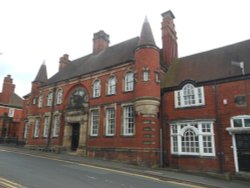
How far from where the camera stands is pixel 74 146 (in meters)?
24.3

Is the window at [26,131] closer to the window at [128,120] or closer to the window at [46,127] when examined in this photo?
the window at [46,127]

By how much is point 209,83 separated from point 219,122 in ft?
10.4

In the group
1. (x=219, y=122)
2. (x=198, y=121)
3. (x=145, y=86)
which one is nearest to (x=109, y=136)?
(x=145, y=86)

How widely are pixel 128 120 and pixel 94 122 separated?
436 cm

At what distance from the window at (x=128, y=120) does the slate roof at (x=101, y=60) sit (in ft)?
15.5

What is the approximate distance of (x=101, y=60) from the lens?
84.7 ft

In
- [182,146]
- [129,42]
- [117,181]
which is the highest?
[129,42]

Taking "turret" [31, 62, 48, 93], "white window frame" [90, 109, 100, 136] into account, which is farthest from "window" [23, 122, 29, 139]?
"white window frame" [90, 109, 100, 136]

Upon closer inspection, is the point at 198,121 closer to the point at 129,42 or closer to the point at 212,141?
the point at 212,141

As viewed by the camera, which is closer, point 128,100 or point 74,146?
point 128,100

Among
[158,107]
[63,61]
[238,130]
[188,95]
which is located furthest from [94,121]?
[63,61]

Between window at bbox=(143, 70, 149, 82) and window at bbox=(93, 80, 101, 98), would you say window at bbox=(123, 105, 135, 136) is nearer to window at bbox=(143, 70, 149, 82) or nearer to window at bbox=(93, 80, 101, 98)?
window at bbox=(143, 70, 149, 82)

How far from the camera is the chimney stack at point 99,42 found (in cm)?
2952

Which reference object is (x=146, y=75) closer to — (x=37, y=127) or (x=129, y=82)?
(x=129, y=82)
